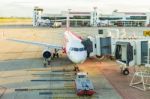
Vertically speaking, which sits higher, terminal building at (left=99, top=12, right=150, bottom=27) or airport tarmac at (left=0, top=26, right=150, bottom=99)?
terminal building at (left=99, top=12, right=150, bottom=27)

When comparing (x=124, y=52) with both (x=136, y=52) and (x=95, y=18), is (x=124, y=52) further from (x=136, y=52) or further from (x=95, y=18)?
(x=95, y=18)

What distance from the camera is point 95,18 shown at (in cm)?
16350

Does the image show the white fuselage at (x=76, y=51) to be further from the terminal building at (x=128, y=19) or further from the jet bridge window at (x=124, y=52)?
the terminal building at (x=128, y=19)

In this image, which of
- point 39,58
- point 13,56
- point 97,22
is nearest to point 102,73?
point 39,58

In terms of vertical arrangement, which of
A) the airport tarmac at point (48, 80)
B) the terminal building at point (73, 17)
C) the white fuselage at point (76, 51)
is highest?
the terminal building at point (73, 17)

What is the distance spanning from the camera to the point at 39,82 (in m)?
28.9

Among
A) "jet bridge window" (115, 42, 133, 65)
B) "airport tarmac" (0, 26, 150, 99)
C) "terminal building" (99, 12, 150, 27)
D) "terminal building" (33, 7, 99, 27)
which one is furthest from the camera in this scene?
"terminal building" (99, 12, 150, 27)

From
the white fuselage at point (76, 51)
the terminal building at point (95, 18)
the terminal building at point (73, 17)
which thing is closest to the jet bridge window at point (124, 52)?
the white fuselage at point (76, 51)

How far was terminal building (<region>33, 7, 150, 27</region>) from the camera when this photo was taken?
163 m

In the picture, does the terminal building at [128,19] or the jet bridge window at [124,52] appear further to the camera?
the terminal building at [128,19]

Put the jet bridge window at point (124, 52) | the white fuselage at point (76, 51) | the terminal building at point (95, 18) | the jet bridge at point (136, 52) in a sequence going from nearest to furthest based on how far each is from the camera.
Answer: the jet bridge at point (136, 52), the jet bridge window at point (124, 52), the white fuselage at point (76, 51), the terminal building at point (95, 18)

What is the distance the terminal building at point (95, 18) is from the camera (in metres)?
163

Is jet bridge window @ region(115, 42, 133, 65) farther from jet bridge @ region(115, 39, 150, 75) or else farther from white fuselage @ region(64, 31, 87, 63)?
white fuselage @ region(64, 31, 87, 63)

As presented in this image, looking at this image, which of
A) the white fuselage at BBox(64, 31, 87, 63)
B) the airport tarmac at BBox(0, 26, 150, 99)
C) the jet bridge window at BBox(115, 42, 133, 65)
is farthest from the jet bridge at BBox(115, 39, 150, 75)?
the white fuselage at BBox(64, 31, 87, 63)
